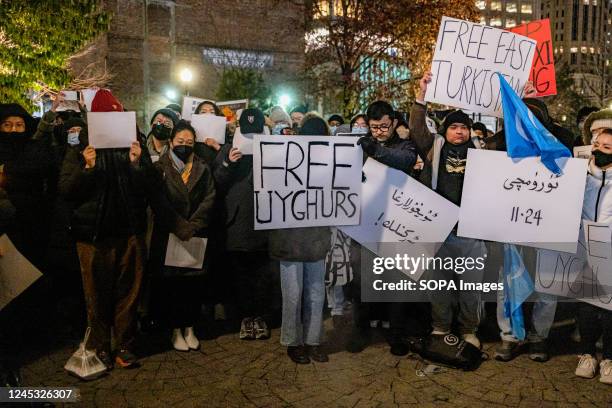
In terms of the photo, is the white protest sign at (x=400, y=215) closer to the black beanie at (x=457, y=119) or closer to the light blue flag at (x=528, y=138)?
the black beanie at (x=457, y=119)

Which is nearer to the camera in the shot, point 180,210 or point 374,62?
point 180,210

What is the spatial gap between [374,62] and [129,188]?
11676 millimetres

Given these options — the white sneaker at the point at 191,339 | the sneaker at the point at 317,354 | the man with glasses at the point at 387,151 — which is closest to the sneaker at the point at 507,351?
the man with glasses at the point at 387,151

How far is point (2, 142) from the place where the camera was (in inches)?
182

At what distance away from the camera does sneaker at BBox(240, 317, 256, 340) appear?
5068mm

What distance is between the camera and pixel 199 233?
480 centimetres

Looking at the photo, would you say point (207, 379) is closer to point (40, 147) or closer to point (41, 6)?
point (40, 147)

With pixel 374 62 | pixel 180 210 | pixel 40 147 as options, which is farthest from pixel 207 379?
pixel 374 62

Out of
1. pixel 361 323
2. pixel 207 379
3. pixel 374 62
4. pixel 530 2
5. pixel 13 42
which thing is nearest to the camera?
pixel 207 379

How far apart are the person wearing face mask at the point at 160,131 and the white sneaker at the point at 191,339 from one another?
1721 mm

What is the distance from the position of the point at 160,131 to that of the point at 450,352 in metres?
3.44

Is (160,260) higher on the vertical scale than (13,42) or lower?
lower

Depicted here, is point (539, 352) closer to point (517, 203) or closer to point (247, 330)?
point (517, 203)

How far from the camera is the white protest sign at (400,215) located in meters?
4.58
